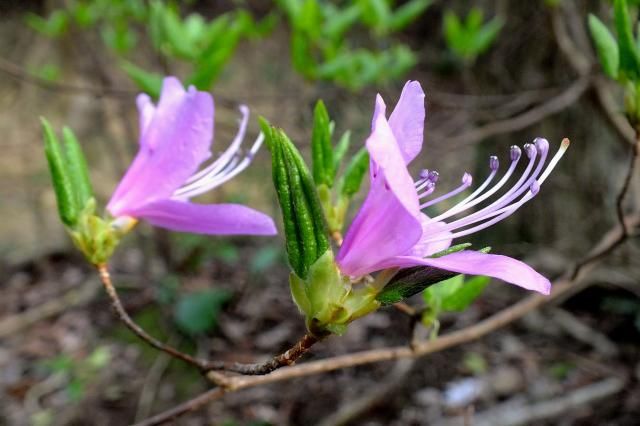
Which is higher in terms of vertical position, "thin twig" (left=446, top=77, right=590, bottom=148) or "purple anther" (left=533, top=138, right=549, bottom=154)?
"purple anther" (left=533, top=138, right=549, bottom=154)

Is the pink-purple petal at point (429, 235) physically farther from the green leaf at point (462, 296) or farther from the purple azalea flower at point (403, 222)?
the green leaf at point (462, 296)

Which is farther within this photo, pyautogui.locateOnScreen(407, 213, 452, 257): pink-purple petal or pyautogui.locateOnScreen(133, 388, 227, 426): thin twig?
pyautogui.locateOnScreen(133, 388, 227, 426): thin twig

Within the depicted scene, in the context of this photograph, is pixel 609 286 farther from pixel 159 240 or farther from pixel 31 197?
pixel 31 197

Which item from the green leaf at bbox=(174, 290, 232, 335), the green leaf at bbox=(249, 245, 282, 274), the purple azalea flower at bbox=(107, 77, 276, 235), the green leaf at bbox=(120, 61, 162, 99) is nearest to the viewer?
the purple azalea flower at bbox=(107, 77, 276, 235)

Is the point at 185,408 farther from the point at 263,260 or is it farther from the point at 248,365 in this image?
the point at 263,260

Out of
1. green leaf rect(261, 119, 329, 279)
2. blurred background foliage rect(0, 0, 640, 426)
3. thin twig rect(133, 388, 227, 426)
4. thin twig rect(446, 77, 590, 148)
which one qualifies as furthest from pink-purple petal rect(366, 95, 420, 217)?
thin twig rect(446, 77, 590, 148)

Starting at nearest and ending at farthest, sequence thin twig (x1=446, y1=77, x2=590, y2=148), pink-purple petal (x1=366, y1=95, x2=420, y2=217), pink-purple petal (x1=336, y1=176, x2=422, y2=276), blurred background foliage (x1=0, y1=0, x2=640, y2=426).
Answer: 1. pink-purple petal (x1=366, y1=95, x2=420, y2=217)
2. pink-purple petal (x1=336, y1=176, x2=422, y2=276)
3. thin twig (x1=446, y1=77, x2=590, y2=148)
4. blurred background foliage (x1=0, y1=0, x2=640, y2=426)

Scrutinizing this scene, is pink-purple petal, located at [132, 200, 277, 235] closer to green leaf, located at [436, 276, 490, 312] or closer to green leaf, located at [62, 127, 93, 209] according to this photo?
green leaf, located at [62, 127, 93, 209]

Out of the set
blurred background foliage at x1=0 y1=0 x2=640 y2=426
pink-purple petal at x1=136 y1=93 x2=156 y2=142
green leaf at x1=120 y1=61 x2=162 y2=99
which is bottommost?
blurred background foliage at x1=0 y1=0 x2=640 y2=426
